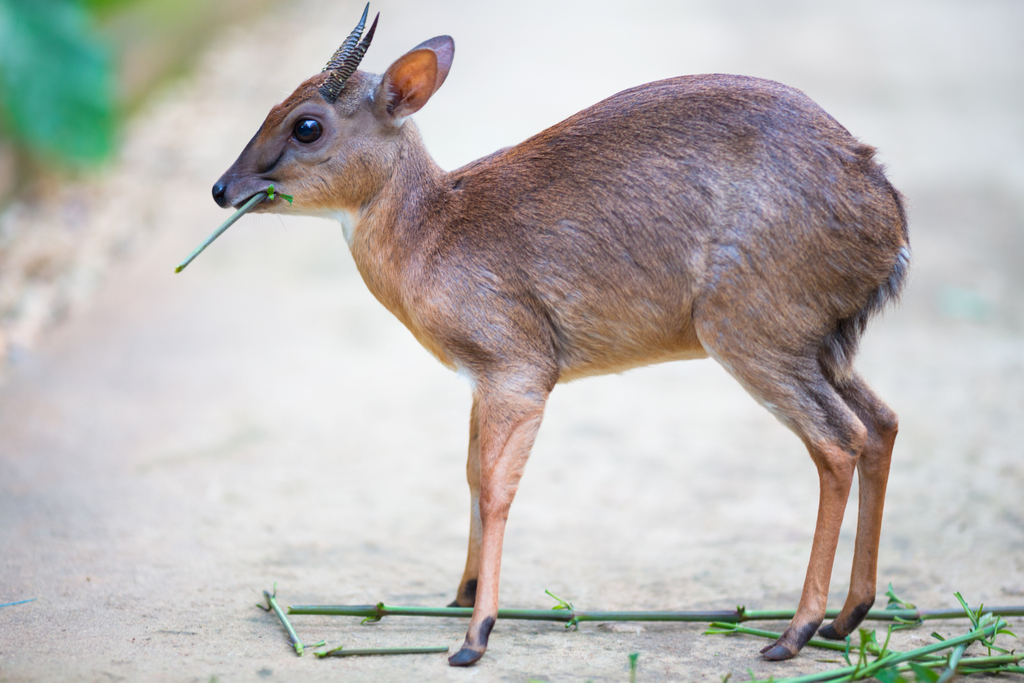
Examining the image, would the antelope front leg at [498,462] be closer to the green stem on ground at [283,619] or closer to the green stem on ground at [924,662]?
the green stem on ground at [283,619]

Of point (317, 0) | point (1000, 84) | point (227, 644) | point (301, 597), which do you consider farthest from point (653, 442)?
point (317, 0)

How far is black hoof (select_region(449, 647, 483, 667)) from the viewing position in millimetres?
3434

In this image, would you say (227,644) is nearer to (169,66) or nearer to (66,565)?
(66,565)

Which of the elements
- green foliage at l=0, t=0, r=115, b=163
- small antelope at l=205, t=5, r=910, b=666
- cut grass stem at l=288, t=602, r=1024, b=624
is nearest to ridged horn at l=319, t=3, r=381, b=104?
small antelope at l=205, t=5, r=910, b=666

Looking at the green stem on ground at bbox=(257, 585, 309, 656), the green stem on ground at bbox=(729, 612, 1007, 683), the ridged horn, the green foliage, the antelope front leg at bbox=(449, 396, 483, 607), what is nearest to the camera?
the green stem on ground at bbox=(729, 612, 1007, 683)

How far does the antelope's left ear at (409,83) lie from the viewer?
3730 millimetres

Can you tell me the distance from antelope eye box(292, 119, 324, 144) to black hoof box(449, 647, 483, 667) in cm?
211

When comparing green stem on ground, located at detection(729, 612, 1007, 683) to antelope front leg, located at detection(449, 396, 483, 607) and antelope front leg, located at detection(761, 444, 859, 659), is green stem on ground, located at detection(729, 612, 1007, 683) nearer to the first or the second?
antelope front leg, located at detection(761, 444, 859, 659)

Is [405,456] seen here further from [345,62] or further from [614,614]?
[345,62]

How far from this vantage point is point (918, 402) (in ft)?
22.5

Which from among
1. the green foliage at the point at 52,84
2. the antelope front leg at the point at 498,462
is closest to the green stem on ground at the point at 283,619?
the antelope front leg at the point at 498,462

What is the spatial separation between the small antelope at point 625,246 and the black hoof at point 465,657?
13 millimetres

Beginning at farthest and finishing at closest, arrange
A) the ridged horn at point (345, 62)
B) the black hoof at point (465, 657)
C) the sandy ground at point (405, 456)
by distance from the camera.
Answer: the sandy ground at point (405, 456), the ridged horn at point (345, 62), the black hoof at point (465, 657)

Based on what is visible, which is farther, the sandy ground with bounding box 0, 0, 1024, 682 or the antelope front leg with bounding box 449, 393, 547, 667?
the sandy ground with bounding box 0, 0, 1024, 682
